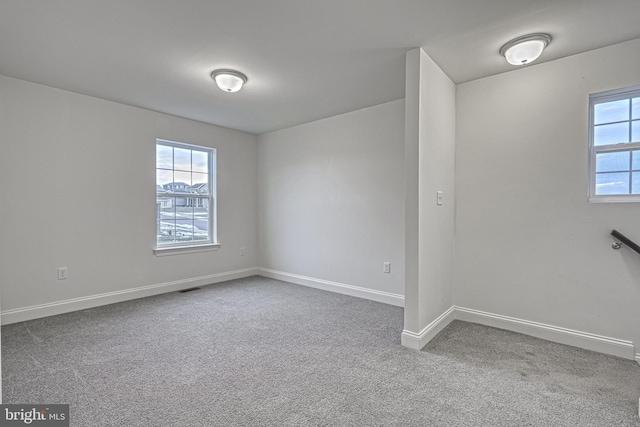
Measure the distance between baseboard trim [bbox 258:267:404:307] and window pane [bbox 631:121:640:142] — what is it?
252 centimetres

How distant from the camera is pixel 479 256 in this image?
322 centimetres

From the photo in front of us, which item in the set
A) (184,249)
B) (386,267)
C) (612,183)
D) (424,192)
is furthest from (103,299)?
(612,183)

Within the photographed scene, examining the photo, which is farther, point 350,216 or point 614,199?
point 350,216

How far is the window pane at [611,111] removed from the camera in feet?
8.53

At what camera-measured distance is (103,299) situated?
383cm

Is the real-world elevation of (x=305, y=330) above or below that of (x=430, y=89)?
below

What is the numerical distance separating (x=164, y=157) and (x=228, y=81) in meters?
1.94

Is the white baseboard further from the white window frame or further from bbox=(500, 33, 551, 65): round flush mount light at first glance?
bbox=(500, 33, 551, 65): round flush mount light

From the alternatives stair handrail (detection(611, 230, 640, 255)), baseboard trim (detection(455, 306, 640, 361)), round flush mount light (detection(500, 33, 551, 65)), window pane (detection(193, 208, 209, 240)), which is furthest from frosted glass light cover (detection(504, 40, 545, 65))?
window pane (detection(193, 208, 209, 240))

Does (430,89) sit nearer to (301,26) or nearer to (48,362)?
(301,26)

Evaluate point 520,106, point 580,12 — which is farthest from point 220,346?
point 580,12

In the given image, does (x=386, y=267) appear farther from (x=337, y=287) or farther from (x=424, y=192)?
(x=424, y=192)

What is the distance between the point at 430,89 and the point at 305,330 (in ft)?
8.06

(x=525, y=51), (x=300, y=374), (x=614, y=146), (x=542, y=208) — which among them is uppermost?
(x=525, y=51)
